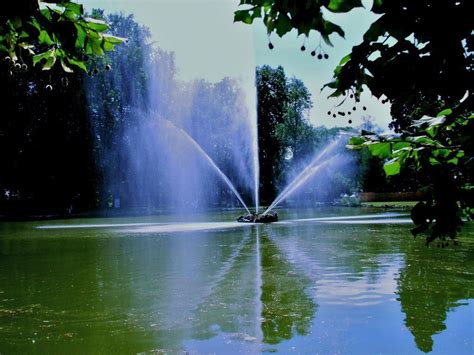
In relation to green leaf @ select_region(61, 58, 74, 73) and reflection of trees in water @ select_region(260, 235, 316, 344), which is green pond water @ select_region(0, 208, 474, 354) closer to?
reflection of trees in water @ select_region(260, 235, 316, 344)

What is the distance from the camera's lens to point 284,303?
6.75m

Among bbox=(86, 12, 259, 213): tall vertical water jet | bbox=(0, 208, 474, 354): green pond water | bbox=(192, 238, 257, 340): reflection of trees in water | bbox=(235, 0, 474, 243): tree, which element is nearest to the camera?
bbox=(235, 0, 474, 243): tree

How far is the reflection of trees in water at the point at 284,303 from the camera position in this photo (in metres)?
5.47

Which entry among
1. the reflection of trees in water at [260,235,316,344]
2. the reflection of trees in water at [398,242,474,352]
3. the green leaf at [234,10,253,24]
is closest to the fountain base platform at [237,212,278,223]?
the reflection of trees in water at [398,242,474,352]

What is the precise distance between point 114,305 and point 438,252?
804cm

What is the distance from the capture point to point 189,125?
1980 inches

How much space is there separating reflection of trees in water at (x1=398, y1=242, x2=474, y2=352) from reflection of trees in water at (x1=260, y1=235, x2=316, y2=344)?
1277 mm

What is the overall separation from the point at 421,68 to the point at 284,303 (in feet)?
17.5

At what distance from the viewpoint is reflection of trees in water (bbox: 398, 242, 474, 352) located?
5.59 metres

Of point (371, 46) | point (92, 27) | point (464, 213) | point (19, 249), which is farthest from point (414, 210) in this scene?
point (19, 249)

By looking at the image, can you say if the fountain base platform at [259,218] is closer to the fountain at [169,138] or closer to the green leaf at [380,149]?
the fountain at [169,138]

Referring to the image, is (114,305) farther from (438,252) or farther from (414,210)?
(438,252)

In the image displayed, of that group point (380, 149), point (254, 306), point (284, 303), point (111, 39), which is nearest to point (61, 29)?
point (111, 39)

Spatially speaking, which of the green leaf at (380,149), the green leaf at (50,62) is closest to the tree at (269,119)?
the green leaf at (380,149)
